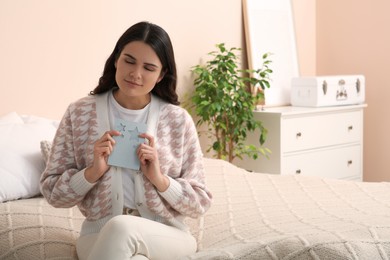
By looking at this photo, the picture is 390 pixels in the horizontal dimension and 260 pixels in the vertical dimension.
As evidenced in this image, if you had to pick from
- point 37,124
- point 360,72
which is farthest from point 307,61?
point 37,124

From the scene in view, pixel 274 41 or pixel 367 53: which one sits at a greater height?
pixel 274 41

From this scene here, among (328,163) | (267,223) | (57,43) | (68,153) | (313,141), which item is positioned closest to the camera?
(68,153)

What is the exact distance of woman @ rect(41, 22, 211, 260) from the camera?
1.85 metres

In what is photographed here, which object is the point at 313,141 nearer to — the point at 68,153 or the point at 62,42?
the point at 62,42

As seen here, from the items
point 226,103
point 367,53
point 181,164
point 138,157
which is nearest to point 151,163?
point 138,157

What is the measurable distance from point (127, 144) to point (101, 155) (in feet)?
0.27

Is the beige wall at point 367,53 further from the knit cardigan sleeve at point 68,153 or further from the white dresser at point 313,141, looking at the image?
the knit cardigan sleeve at point 68,153

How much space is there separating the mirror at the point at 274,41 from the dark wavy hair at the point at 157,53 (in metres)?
2.21

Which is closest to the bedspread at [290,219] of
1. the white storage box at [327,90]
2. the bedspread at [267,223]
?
the bedspread at [267,223]

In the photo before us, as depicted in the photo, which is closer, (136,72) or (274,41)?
(136,72)

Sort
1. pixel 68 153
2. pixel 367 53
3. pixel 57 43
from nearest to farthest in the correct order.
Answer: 1. pixel 68 153
2. pixel 57 43
3. pixel 367 53

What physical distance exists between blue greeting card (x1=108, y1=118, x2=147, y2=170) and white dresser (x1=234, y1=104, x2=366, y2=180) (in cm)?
209

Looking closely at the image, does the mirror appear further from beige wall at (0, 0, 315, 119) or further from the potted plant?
beige wall at (0, 0, 315, 119)

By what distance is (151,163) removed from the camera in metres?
1.84
